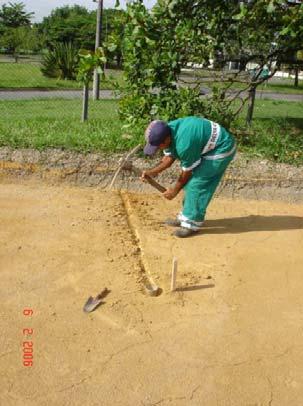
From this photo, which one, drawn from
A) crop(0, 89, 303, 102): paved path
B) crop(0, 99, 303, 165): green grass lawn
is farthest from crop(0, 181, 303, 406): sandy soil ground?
crop(0, 89, 303, 102): paved path

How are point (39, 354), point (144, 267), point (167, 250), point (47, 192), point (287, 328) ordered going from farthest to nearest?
point (47, 192)
point (167, 250)
point (144, 267)
point (287, 328)
point (39, 354)

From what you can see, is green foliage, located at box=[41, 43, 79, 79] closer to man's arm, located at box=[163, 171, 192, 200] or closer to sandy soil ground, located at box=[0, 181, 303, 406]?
sandy soil ground, located at box=[0, 181, 303, 406]

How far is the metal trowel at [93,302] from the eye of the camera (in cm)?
370

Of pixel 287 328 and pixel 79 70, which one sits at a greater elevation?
pixel 79 70

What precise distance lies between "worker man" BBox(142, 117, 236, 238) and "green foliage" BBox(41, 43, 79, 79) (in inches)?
451

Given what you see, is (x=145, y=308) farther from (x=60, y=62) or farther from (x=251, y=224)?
(x=60, y=62)

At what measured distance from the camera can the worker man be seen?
4695 mm

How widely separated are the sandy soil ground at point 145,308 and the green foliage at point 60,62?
36.3 feet

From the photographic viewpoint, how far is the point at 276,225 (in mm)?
5566

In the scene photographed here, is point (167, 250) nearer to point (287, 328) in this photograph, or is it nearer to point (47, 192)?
point (287, 328)

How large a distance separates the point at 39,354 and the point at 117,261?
4.55 ft

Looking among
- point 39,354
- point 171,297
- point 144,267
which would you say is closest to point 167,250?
point 144,267

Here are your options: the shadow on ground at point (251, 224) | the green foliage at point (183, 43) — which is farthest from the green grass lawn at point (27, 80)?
the shadow on ground at point (251, 224)
